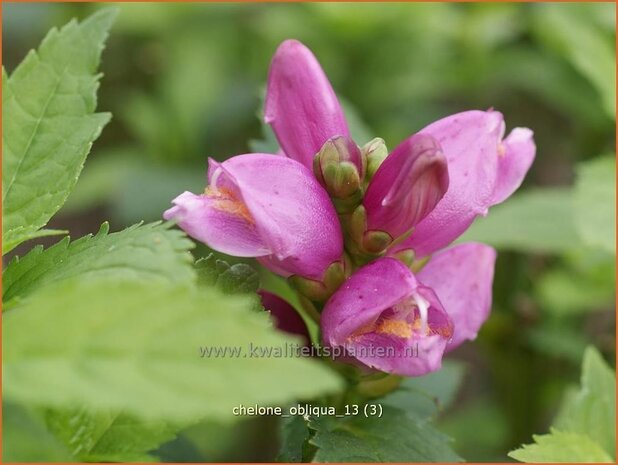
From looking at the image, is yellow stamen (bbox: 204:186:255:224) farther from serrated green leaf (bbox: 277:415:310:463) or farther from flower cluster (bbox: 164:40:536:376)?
serrated green leaf (bbox: 277:415:310:463)

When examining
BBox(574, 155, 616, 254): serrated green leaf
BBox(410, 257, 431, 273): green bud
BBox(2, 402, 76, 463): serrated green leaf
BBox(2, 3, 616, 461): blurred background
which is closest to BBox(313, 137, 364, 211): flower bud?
BBox(410, 257, 431, 273): green bud

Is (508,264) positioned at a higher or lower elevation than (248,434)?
higher

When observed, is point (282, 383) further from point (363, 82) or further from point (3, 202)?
point (363, 82)

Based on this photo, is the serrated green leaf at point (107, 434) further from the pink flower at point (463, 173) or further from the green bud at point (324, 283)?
the pink flower at point (463, 173)

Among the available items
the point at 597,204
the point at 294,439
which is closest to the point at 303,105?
the point at 294,439

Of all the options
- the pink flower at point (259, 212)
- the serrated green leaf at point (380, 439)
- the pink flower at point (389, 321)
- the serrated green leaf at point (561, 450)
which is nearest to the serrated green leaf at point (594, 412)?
the serrated green leaf at point (561, 450)

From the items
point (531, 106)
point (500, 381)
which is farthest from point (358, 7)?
point (500, 381)

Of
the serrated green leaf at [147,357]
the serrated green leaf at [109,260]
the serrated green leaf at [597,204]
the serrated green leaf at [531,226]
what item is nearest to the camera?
the serrated green leaf at [147,357]
